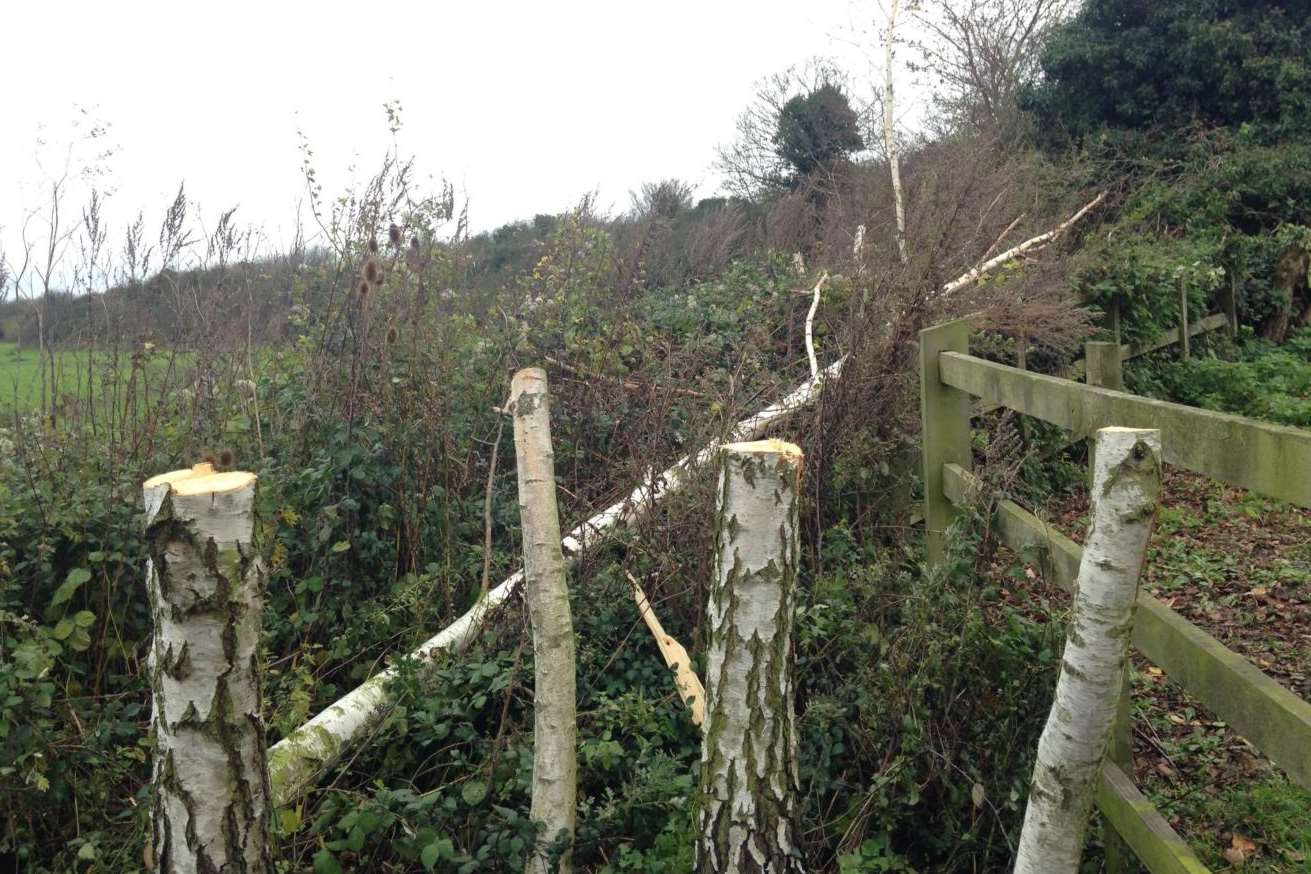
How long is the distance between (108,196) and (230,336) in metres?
0.97

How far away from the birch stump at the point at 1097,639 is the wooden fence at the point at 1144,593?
0.65 feet

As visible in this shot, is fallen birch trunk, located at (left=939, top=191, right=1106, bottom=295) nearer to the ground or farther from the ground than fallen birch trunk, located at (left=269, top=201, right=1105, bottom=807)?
farther from the ground

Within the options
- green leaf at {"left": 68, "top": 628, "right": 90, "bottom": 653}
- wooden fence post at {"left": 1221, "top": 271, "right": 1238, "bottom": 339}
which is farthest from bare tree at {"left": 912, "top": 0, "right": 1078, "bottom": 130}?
green leaf at {"left": 68, "top": 628, "right": 90, "bottom": 653}

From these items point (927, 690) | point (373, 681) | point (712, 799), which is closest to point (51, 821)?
point (373, 681)

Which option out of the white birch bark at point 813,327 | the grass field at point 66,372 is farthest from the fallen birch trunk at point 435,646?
the grass field at point 66,372

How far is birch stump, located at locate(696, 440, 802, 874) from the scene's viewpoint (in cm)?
271

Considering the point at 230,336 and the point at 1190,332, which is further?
the point at 1190,332

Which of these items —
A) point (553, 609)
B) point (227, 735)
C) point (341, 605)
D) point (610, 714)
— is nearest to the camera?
point (227, 735)

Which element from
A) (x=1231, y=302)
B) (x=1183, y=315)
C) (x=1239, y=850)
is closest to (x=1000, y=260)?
(x=1183, y=315)

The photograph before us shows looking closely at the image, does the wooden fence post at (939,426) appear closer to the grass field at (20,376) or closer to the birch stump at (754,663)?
the birch stump at (754,663)

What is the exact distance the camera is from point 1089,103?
49.7 ft

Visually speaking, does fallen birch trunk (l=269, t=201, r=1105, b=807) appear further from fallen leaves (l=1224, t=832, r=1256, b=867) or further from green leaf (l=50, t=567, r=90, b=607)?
fallen leaves (l=1224, t=832, r=1256, b=867)

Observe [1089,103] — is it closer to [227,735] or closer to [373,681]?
[373,681]

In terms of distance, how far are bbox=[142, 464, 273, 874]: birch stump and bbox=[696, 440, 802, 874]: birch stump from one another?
1255mm
